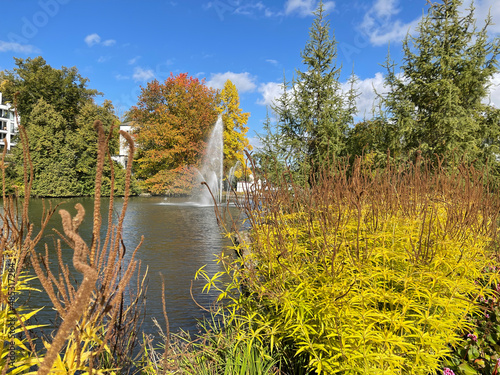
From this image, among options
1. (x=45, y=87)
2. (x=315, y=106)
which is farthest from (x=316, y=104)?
(x=45, y=87)

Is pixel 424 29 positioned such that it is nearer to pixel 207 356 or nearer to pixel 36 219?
pixel 207 356

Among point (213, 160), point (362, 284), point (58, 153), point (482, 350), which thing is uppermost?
point (58, 153)

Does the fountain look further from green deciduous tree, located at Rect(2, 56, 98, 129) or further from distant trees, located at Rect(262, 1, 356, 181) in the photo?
distant trees, located at Rect(262, 1, 356, 181)

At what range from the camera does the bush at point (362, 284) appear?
2186 millimetres

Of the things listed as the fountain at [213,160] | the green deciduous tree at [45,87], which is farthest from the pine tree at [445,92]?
the green deciduous tree at [45,87]

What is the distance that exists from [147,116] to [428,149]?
27708 mm

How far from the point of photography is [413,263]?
2.44m

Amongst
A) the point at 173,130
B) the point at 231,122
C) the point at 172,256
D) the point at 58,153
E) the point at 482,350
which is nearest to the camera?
the point at 482,350

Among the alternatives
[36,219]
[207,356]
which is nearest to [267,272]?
[207,356]

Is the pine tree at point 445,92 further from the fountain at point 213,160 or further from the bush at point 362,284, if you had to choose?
the fountain at point 213,160

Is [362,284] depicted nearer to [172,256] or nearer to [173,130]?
[172,256]

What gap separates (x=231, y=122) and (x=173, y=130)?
7.68 m

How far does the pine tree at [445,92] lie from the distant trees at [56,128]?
22.0 m

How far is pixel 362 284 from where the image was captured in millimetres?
2531
